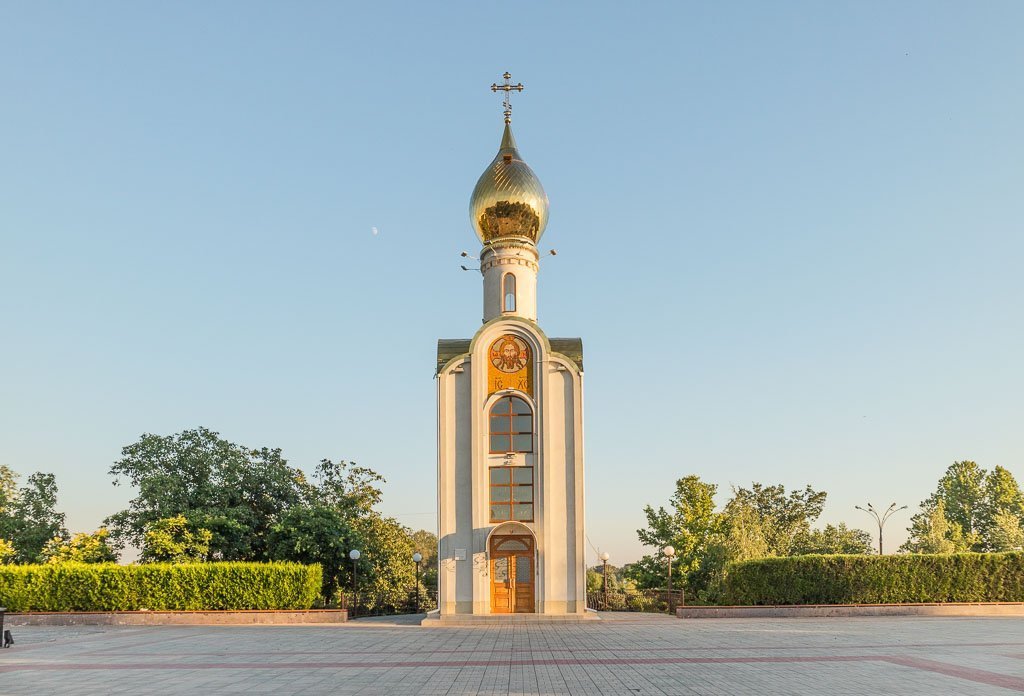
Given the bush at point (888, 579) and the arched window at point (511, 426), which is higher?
the arched window at point (511, 426)

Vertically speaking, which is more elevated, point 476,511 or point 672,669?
point 476,511

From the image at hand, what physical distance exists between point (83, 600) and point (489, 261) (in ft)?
52.1

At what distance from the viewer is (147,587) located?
25.0 m

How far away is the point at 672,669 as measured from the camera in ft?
41.3

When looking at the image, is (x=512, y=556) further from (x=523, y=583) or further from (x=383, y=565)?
(x=383, y=565)

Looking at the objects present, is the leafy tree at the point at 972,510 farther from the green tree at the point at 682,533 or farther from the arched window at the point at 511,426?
the arched window at the point at 511,426

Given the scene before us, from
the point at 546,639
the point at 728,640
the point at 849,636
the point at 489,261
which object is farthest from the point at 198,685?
the point at 489,261

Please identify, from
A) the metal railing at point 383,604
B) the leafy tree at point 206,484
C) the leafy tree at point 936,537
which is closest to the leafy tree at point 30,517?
the leafy tree at point 206,484

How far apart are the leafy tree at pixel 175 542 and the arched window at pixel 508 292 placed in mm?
12642

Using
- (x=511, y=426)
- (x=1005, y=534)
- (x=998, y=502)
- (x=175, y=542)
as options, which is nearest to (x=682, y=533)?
(x=511, y=426)

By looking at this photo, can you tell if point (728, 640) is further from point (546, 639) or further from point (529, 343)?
point (529, 343)

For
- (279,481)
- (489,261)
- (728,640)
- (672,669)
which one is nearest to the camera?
(672,669)

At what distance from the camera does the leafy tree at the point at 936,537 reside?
143 ft

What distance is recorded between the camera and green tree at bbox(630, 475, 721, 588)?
31.8 metres
